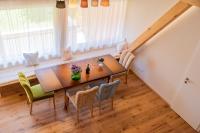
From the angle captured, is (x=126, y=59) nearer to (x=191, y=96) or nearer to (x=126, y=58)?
(x=126, y=58)

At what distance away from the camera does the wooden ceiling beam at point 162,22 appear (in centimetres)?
410

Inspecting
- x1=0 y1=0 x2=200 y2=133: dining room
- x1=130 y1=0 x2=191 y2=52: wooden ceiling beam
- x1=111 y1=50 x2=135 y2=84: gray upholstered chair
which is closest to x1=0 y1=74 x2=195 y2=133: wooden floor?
x1=0 y1=0 x2=200 y2=133: dining room

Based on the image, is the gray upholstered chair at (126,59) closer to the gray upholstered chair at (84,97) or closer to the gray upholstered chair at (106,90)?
the gray upholstered chair at (106,90)

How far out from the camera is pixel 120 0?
562 centimetres

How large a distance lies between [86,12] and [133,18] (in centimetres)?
132

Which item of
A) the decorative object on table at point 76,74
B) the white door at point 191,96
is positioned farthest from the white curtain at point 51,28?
the white door at point 191,96

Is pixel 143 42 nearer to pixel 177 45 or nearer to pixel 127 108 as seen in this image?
pixel 177 45

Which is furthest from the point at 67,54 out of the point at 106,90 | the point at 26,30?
the point at 106,90

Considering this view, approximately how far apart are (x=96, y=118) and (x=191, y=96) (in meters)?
2.04

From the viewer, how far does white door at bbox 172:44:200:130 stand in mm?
4203

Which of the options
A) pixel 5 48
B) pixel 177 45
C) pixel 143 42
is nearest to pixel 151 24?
pixel 143 42

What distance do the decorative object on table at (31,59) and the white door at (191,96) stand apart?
336cm

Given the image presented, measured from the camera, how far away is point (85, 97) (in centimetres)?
412

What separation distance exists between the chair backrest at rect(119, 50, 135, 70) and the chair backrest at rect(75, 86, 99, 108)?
1457 millimetres
